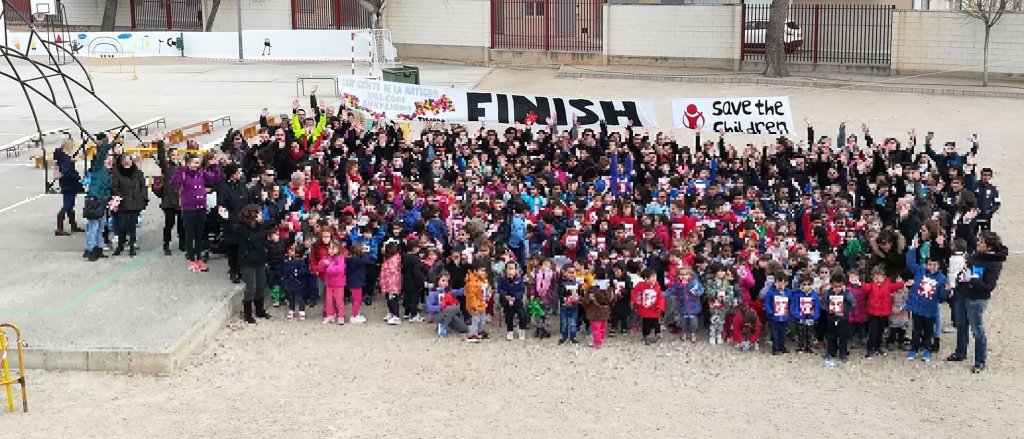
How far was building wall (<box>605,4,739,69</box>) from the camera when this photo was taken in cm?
4041

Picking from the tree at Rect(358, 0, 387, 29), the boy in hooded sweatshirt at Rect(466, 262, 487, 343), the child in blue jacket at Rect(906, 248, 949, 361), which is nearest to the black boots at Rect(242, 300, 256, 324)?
the boy in hooded sweatshirt at Rect(466, 262, 487, 343)

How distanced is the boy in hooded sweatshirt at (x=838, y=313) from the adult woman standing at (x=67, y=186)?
10.3 metres

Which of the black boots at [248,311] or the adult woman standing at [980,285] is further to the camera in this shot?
the black boots at [248,311]

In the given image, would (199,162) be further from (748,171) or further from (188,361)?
(748,171)

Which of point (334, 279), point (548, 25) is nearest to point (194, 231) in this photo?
point (334, 279)

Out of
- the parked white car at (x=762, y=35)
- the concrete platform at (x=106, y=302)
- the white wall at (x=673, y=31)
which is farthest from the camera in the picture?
the white wall at (x=673, y=31)

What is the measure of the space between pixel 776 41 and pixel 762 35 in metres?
2.85

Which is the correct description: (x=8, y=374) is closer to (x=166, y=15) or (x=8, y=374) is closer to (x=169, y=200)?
(x=169, y=200)

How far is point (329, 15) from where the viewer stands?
161 feet

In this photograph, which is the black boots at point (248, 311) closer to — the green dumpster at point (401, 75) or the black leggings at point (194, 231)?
the black leggings at point (194, 231)

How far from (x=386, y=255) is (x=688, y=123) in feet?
21.5

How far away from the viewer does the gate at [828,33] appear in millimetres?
37906

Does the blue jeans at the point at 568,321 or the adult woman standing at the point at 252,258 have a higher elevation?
the adult woman standing at the point at 252,258

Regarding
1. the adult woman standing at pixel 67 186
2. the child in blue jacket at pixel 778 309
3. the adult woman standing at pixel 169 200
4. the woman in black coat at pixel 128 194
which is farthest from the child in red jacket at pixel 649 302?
the adult woman standing at pixel 67 186
